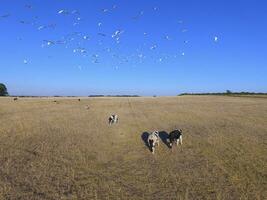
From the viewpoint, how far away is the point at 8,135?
35844 millimetres

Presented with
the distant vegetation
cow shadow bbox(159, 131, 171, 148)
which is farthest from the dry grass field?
the distant vegetation

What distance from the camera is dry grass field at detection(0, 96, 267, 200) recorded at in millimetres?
20812

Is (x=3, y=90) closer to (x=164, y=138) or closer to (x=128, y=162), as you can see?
(x=164, y=138)

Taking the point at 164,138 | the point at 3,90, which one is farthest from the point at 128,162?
the point at 3,90

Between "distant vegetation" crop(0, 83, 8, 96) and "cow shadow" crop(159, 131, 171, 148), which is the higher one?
"distant vegetation" crop(0, 83, 8, 96)

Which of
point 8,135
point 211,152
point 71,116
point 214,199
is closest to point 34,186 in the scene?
point 214,199

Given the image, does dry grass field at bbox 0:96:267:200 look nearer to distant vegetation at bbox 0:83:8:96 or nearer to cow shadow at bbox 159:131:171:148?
cow shadow at bbox 159:131:171:148

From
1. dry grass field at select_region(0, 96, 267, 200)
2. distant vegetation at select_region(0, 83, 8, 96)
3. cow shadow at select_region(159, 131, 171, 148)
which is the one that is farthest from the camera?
distant vegetation at select_region(0, 83, 8, 96)

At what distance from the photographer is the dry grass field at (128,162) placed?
20.8m

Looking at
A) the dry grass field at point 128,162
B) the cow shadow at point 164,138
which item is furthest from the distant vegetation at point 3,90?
the cow shadow at point 164,138

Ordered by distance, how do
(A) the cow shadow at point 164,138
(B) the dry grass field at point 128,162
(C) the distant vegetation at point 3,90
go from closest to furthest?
(B) the dry grass field at point 128,162
(A) the cow shadow at point 164,138
(C) the distant vegetation at point 3,90

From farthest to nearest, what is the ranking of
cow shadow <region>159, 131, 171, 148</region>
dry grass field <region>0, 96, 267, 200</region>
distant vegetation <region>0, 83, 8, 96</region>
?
1. distant vegetation <region>0, 83, 8, 96</region>
2. cow shadow <region>159, 131, 171, 148</region>
3. dry grass field <region>0, 96, 267, 200</region>

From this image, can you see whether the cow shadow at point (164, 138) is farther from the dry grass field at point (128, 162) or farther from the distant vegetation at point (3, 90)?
the distant vegetation at point (3, 90)

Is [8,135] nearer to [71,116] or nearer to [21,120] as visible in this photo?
[21,120]
